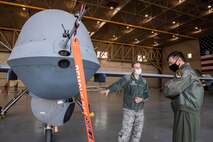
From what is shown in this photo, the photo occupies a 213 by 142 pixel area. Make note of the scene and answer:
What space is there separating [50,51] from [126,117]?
180 centimetres

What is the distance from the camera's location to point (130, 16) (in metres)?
18.7

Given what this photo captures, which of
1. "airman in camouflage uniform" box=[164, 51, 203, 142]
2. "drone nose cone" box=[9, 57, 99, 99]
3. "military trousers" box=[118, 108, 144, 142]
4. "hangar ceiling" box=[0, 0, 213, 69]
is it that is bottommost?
"military trousers" box=[118, 108, 144, 142]

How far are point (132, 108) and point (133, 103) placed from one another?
9 cm

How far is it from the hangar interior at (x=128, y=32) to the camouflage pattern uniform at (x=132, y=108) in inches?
33.6

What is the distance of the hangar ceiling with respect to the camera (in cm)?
1549

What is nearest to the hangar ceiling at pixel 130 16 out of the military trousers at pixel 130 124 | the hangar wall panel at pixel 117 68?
the hangar wall panel at pixel 117 68

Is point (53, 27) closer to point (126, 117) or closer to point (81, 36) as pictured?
point (81, 36)

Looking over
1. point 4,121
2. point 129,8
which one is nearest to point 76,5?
point 129,8

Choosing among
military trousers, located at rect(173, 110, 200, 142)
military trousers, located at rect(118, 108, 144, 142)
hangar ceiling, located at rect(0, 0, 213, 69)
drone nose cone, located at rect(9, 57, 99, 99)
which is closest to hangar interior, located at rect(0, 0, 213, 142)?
hangar ceiling, located at rect(0, 0, 213, 69)

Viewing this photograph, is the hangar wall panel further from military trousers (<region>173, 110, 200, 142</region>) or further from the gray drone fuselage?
the gray drone fuselage

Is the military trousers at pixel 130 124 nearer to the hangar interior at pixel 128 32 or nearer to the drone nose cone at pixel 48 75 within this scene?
the hangar interior at pixel 128 32

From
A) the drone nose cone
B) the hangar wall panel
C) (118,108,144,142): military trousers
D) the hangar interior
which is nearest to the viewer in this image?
the drone nose cone

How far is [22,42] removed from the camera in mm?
1962

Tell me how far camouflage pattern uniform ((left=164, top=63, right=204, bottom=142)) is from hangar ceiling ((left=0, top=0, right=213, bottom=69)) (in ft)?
46.1
